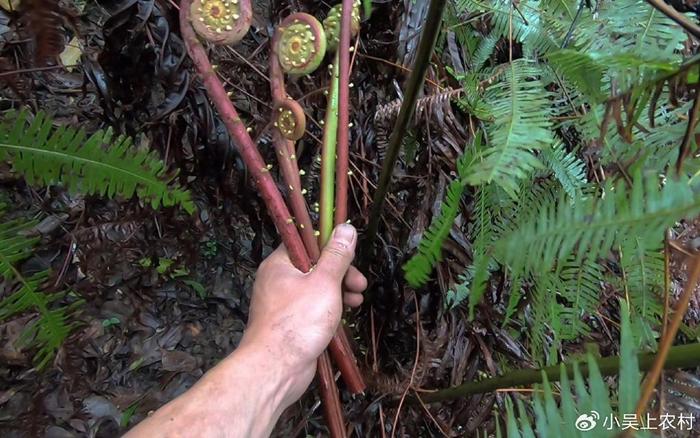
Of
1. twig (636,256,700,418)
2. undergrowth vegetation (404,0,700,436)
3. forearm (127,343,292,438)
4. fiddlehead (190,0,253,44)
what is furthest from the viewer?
fiddlehead (190,0,253,44)

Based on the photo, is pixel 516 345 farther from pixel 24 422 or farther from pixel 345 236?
pixel 24 422

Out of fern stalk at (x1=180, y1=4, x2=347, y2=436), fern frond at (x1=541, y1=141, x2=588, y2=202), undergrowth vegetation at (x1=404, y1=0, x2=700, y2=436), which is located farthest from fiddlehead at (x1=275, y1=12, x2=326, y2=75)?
fern frond at (x1=541, y1=141, x2=588, y2=202)

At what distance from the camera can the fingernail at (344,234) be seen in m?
0.92

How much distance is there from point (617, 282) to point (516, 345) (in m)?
0.30

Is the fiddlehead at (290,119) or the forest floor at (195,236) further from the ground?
the fiddlehead at (290,119)

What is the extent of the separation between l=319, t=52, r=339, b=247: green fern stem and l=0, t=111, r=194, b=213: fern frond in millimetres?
269

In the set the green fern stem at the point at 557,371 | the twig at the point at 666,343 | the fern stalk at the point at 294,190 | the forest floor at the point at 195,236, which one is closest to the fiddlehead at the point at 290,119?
the fern stalk at the point at 294,190

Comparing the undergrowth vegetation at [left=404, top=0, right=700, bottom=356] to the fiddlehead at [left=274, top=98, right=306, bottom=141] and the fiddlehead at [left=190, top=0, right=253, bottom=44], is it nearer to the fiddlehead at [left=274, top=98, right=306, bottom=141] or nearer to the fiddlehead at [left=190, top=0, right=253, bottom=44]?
the fiddlehead at [left=274, top=98, right=306, bottom=141]

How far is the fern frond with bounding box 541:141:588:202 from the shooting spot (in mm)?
879

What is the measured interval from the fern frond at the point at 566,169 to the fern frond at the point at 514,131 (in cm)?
13

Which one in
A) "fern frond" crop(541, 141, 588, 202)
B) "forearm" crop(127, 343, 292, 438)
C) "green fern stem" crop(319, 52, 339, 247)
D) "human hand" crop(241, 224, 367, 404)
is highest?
"fern frond" crop(541, 141, 588, 202)

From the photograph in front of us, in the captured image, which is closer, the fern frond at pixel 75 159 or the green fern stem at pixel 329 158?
the fern frond at pixel 75 159

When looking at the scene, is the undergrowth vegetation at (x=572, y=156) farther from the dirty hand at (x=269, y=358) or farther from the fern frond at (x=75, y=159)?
the fern frond at (x=75, y=159)

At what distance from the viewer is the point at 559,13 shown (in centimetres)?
89
